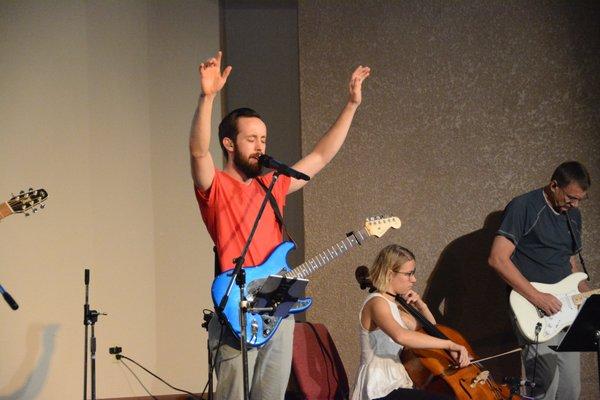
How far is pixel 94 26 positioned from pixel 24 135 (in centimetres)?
106

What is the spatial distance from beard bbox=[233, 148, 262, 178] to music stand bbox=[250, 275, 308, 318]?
0.61m

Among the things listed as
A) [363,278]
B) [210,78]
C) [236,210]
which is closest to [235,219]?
[236,210]

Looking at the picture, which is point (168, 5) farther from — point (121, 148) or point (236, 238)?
point (236, 238)

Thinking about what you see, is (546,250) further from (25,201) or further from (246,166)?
(25,201)

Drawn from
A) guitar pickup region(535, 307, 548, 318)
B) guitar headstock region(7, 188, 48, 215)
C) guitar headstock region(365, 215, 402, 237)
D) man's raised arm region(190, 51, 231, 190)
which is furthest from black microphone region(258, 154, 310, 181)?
guitar headstock region(7, 188, 48, 215)

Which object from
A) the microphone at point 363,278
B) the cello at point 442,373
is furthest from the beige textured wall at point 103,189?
the cello at point 442,373

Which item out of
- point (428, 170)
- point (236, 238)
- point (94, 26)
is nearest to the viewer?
point (236, 238)

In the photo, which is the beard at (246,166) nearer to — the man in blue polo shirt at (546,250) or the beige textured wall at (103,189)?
the man in blue polo shirt at (546,250)

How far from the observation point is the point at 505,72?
613cm

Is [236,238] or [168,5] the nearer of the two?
[236,238]

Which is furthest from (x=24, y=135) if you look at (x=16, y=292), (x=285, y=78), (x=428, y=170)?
(x=428, y=170)

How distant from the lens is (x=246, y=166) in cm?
381

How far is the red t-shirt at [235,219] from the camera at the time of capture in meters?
3.68

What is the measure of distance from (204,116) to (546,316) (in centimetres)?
288
